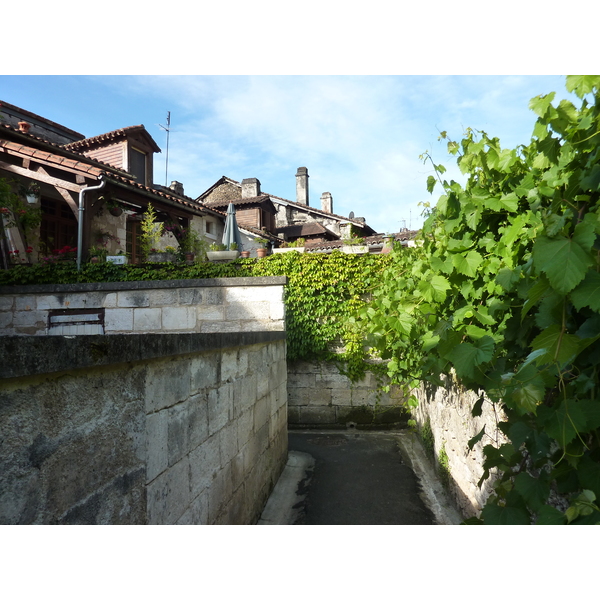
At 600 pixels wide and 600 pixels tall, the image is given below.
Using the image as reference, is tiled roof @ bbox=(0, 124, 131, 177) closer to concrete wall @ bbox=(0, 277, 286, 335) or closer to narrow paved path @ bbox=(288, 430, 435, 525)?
concrete wall @ bbox=(0, 277, 286, 335)

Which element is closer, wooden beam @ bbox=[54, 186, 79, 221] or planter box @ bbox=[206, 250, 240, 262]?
planter box @ bbox=[206, 250, 240, 262]

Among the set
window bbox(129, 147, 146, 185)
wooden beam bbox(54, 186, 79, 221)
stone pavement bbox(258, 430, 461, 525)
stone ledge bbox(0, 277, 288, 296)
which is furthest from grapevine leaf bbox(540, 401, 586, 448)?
window bbox(129, 147, 146, 185)

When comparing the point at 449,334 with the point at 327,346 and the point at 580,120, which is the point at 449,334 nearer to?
the point at 580,120

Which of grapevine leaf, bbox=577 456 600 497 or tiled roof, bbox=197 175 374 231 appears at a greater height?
tiled roof, bbox=197 175 374 231

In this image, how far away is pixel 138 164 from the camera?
15.7 meters

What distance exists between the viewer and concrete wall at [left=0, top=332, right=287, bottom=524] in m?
1.07

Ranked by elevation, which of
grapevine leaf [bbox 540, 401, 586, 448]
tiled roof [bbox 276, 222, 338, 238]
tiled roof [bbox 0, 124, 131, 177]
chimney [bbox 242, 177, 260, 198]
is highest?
chimney [bbox 242, 177, 260, 198]

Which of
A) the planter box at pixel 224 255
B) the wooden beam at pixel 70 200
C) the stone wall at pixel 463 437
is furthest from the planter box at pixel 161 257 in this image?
the stone wall at pixel 463 437

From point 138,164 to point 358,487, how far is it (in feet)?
49.0

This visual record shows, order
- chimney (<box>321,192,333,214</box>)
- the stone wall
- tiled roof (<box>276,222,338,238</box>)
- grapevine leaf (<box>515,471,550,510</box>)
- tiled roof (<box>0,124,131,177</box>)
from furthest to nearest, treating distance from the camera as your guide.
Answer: chimney (<box>321,192,333,214</box>)
tiled roof (<box>276,222,338,238</box>)
tiled roof (<box>0,124,131,177</box>)
the stone wall
grapevine leaf (<box>515,471,550,510</box>)

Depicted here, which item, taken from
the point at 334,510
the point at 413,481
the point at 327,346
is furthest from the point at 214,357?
the point at 327,346

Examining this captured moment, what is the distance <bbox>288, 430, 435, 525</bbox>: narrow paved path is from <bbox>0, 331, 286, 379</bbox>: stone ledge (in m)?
2.65

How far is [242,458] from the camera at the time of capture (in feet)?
10.4

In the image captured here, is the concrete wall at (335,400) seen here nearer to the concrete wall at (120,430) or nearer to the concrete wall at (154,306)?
the concrete wall at (154,306)
